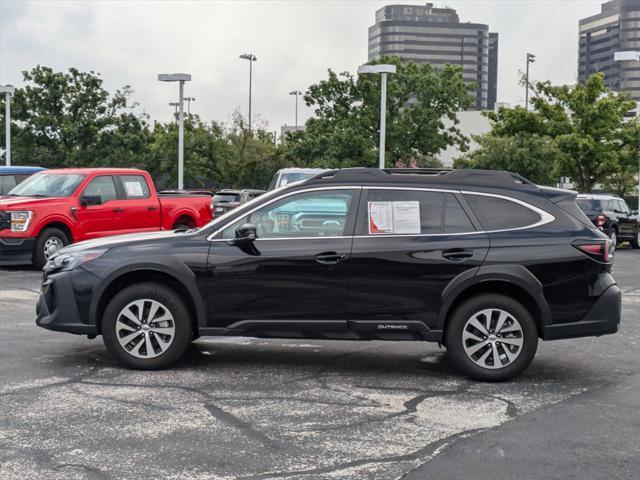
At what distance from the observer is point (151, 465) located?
5031mm

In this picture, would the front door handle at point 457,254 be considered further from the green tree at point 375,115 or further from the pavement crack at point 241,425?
the green tree at point 375,115

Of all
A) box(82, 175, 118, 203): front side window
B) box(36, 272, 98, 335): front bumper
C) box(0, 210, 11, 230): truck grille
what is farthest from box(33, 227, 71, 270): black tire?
box(36, 272, 98, 335): front bumper

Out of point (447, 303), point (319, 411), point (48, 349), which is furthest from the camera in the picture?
point (48, 349)

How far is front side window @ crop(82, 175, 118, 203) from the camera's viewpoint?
1653cm

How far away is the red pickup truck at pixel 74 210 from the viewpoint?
622 inches

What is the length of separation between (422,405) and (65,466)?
8.67 ft

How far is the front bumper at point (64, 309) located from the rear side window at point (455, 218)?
120 inches

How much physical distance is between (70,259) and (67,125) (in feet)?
123

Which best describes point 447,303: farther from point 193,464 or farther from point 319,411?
point 193,464

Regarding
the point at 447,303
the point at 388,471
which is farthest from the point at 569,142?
the point at 388,471

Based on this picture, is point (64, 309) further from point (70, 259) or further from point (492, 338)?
point (492, 338)

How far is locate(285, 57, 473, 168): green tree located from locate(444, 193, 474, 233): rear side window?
37541mm

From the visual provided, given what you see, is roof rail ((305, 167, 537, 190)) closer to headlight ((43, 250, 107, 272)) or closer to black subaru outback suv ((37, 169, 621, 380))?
black subaru outback suv ((37, 169, 621, 380))

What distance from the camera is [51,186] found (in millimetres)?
16641
